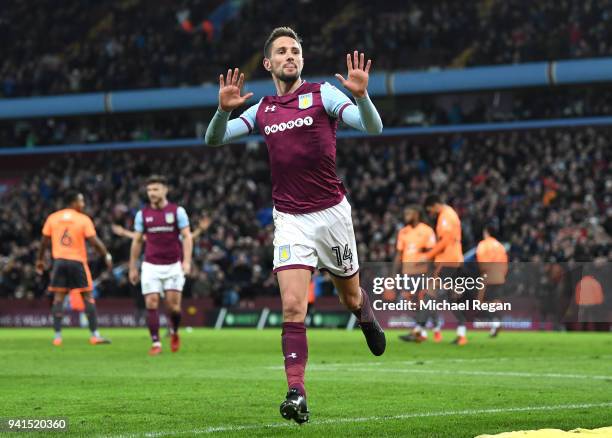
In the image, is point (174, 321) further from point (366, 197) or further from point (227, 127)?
point (366, 197)

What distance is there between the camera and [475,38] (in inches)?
1563

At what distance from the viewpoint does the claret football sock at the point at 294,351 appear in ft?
24.0

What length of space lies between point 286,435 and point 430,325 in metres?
18.7

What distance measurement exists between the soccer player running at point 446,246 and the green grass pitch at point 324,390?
78cm

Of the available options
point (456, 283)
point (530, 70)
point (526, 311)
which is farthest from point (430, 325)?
point (530, 70)

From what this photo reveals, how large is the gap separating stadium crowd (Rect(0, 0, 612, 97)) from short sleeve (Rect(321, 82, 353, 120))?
100 ft

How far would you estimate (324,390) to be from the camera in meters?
10.4

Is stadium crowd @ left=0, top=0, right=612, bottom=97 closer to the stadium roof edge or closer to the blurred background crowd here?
the blurred background crowd

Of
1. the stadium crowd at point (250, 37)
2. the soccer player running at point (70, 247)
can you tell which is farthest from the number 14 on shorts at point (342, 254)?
the stadium crowd at point (250, 37)

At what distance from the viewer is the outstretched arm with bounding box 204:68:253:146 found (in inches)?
309

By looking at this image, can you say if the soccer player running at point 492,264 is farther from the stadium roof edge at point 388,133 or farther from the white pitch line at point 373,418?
the stadium roof edge at point 388,133

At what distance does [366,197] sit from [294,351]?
27755mm

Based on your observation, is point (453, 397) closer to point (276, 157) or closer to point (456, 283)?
point (276, 157)

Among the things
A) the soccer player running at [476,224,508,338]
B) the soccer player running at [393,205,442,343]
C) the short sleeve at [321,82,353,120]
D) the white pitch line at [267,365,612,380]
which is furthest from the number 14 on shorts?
the soccer player running at [476,224,508,338]
